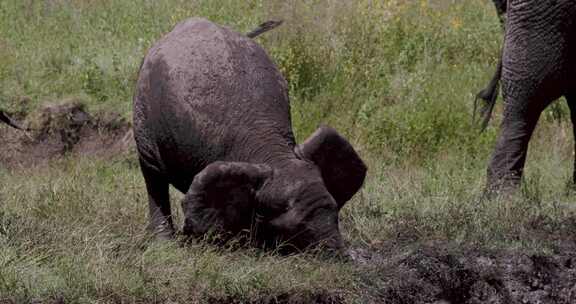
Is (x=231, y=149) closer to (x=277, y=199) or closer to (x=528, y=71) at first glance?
(x=277, y=199)

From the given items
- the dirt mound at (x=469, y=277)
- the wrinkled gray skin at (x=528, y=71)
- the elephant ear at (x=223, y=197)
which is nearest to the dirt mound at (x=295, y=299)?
the dirt mound at (x=469, y=277)

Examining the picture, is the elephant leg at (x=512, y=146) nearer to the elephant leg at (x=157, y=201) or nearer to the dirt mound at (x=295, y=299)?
the elephant leg at (x=157, y=201)

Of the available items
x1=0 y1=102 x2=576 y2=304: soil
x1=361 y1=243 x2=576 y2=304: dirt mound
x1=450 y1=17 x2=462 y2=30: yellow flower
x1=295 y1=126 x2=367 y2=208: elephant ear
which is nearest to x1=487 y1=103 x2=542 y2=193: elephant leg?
x1=0 y1=102 x2=576 y2=304: soil

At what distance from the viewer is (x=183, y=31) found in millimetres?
6898

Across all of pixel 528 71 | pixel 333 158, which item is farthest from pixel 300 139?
pixel 333 158

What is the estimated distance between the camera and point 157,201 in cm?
702

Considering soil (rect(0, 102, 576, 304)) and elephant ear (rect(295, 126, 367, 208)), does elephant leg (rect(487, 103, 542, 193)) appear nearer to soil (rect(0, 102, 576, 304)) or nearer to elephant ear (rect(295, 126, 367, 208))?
soil (rect(0, 102, 576, 304))

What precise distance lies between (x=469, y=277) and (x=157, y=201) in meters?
2.02

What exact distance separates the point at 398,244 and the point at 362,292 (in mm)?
1157

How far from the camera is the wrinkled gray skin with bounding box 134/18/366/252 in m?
5.84

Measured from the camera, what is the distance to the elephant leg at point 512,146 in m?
8.04

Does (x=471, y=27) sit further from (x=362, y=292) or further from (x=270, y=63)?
(x=362, y=292)

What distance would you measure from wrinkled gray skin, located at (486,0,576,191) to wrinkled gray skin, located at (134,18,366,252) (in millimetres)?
2059

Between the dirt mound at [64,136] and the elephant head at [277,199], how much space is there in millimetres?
4292
